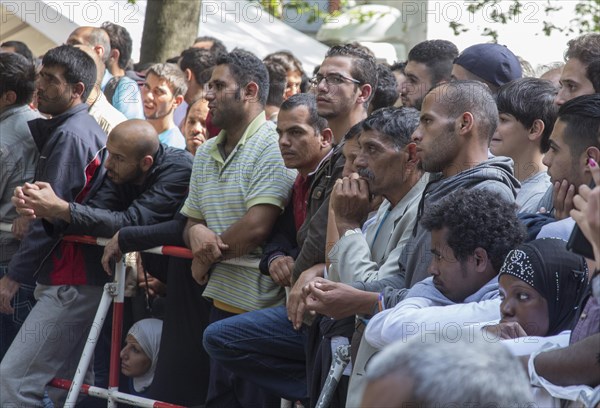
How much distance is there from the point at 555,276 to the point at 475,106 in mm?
1282

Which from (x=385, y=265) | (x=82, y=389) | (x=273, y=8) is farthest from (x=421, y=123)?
(x=273, y=8)

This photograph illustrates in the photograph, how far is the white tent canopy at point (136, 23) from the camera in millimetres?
10953

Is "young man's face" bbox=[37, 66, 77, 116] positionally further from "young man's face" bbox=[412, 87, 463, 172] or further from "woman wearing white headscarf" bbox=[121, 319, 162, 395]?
"young man's face" bbox=[412, 87, 463, 172]

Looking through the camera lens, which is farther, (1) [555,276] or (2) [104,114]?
(2) [104,114]

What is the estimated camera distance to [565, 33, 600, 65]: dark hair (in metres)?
5.32

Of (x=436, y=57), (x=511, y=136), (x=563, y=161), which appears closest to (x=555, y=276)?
(x=563, y=161)

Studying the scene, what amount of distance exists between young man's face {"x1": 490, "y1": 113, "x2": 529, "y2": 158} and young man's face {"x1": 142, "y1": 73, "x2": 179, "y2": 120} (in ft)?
12.0

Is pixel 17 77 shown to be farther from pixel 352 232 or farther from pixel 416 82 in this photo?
pixel 352 232

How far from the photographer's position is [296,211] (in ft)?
19.3

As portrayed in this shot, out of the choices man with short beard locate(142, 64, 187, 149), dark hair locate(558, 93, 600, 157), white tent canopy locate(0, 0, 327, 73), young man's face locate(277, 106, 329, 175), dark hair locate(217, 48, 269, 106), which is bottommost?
white tent canopy locate(0, 0, 327, 73)

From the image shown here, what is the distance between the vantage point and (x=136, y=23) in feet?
40.2

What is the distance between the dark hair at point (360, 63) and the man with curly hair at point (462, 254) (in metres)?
2.07

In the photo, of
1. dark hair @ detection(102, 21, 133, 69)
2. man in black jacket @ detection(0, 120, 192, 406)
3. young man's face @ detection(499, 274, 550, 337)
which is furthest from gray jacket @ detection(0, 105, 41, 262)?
young man's face @ detection(499, 274, 550, 337)

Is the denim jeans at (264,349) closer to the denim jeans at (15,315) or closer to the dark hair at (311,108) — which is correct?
the dark hair at (311,108)
